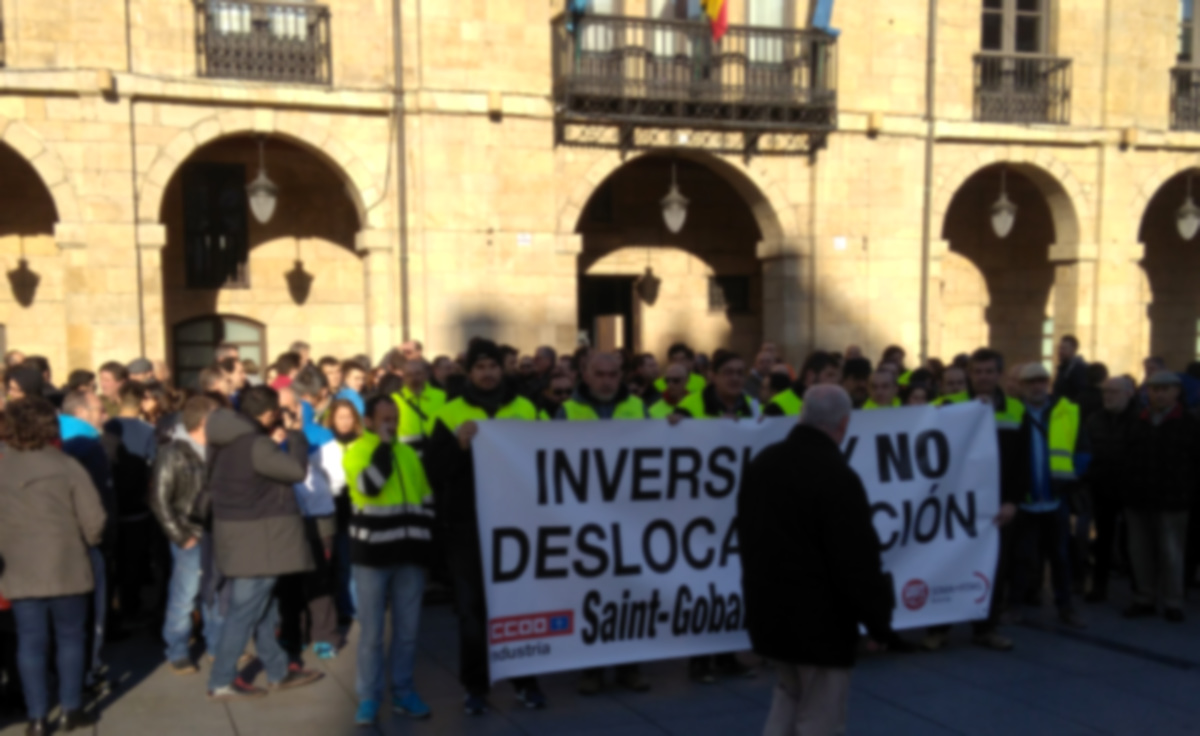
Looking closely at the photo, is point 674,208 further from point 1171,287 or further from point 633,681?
point 1171,287

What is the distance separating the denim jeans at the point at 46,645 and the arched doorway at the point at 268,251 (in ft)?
34.5

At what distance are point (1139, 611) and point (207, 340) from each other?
13.0 m

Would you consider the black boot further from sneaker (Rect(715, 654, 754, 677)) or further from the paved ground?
sneaker (Rect(715, 654, 754, 677))

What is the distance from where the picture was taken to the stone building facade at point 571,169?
13297 mm

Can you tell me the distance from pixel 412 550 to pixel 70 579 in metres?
1.79

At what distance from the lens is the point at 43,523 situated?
18.1 feet

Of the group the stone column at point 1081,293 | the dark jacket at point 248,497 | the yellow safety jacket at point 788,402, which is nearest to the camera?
the dark jacket at point 248,497

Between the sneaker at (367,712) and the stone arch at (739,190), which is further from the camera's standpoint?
the stone arch at (739,190)

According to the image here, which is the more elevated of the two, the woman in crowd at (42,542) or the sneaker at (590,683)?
the woman in crowd at (42,542)

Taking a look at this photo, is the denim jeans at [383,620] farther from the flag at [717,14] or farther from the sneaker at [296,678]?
the flag at [717,14]

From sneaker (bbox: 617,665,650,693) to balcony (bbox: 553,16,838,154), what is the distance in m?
9.77

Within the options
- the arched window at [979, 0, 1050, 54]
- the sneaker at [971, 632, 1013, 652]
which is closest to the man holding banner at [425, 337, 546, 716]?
the sneaker at [971, 632, 1013, 652]

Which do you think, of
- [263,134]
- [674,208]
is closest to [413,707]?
[263,134]

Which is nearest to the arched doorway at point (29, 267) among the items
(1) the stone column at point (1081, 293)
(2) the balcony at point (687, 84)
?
(2) the balcony at point (687, 84)
